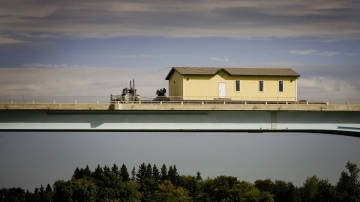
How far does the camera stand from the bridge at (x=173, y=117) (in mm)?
50406

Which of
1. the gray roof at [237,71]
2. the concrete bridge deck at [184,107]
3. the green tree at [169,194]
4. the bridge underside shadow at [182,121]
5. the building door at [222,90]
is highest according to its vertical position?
the gray roof at [237,71]

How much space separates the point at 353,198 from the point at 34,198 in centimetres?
8829

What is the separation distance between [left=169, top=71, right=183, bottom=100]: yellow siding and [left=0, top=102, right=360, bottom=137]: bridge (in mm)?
5619

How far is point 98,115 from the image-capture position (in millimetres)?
50781

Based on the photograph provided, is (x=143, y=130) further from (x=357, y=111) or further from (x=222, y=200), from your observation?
(x=222, y=200)

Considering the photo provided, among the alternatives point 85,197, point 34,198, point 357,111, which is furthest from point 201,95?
point 34,198

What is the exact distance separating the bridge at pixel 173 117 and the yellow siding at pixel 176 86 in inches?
221

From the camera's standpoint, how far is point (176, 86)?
61.2 metres

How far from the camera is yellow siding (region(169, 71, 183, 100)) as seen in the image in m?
58.4

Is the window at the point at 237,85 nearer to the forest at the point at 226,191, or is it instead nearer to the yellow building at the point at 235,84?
the yellow building at the point at 235,84

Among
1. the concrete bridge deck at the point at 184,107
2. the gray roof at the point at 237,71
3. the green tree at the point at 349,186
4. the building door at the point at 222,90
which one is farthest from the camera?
the green tree at the point at 349,186

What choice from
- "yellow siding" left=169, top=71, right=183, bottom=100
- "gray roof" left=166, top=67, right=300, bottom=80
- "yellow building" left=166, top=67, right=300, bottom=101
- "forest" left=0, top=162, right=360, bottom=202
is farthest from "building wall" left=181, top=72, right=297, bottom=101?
"forest" left=0, top=162, right=360, bottom=202

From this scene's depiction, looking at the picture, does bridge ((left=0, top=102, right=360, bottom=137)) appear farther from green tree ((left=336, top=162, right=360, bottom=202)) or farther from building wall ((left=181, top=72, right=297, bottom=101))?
green tree ((left=336, top=162, right=360, bottom=202))

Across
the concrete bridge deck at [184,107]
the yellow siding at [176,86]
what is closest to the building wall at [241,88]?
the yellow siding at [176,86]
